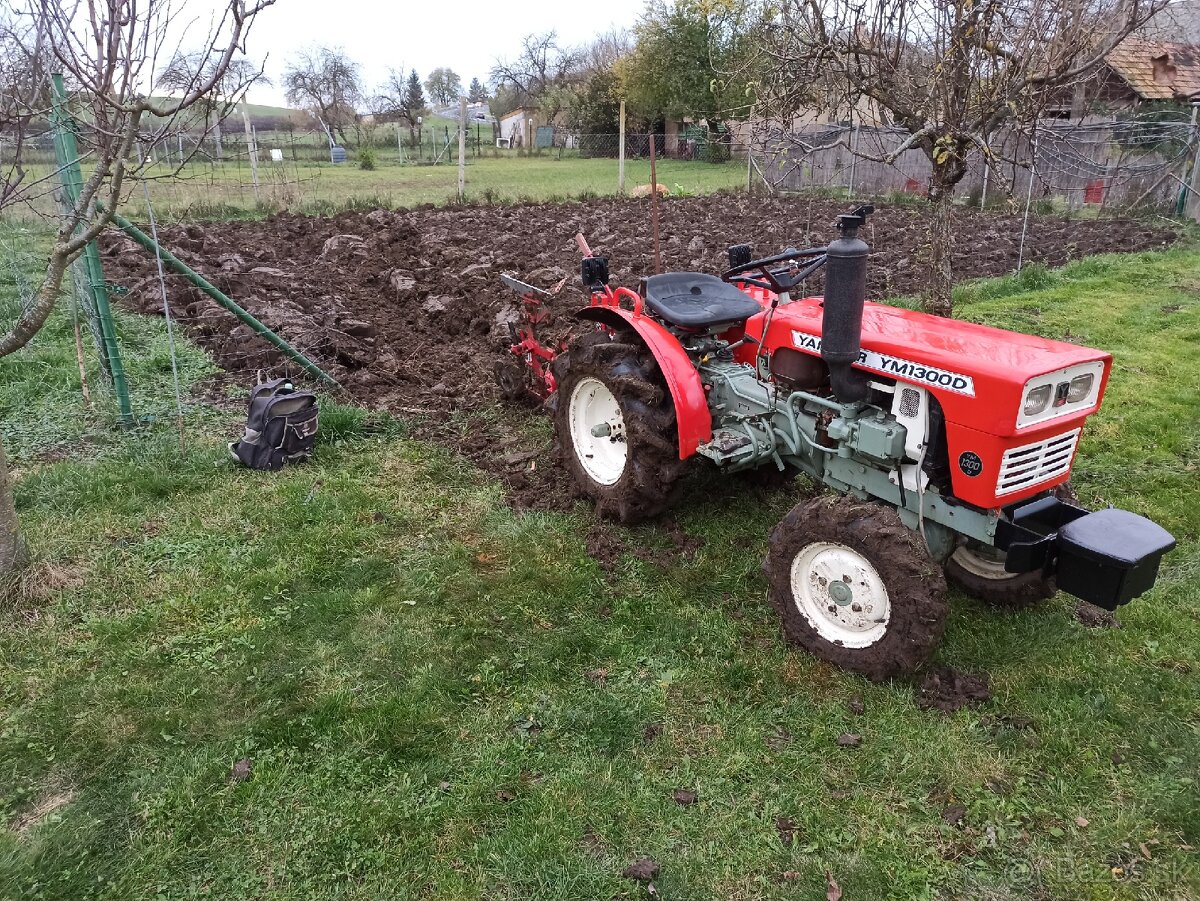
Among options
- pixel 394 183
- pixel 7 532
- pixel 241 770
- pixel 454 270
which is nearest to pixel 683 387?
pixel 241 770

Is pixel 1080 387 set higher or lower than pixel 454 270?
higher

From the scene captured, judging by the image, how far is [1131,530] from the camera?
2889 millimetres

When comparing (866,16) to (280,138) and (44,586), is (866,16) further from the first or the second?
(280,138)

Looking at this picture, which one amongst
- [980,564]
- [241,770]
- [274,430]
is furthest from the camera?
[274,430]

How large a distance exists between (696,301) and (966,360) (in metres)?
1.57

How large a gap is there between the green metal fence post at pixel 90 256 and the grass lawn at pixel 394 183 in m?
3.85

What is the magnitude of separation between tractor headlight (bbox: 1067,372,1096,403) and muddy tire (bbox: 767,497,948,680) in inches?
30.7

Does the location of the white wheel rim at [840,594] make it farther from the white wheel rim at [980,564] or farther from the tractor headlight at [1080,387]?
the tractor headlight at [1080,387]

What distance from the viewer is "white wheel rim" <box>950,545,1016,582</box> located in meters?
3.61

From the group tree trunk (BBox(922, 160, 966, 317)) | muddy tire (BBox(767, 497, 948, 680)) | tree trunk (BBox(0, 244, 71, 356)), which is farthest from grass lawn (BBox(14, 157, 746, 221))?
muddy tire (BBox(767, 497, 948, 680))

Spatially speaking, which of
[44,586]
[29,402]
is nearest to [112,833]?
[44,586]

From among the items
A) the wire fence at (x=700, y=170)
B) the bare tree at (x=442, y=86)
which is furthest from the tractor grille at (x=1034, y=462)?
the bare tree at (x=442, y=86)

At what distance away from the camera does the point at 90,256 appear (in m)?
4.98

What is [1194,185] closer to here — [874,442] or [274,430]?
[874,442]
